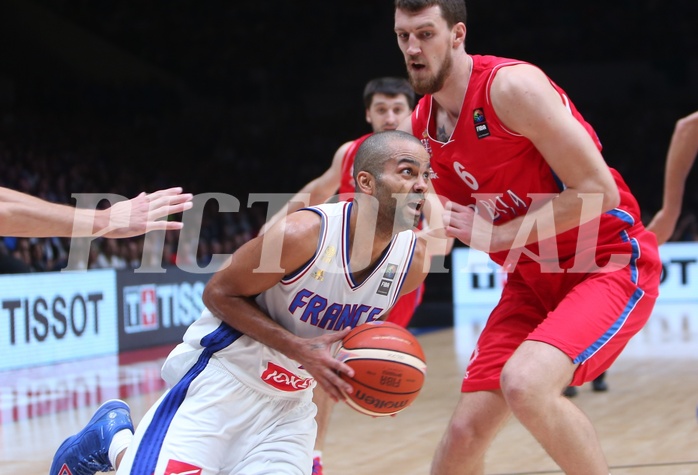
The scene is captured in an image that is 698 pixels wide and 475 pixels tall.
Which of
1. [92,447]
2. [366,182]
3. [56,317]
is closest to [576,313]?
[366,182]

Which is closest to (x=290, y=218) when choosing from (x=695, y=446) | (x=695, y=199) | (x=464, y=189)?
(x=464, y=189)

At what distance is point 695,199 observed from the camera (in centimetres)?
1906

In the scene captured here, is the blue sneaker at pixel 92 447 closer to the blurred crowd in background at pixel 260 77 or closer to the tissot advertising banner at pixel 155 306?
the tissot advertising banner at pixel 155 306

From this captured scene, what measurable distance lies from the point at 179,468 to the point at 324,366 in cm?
64

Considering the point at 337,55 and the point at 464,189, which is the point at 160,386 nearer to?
the point at 464,189

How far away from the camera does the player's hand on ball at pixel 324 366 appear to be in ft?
10.7

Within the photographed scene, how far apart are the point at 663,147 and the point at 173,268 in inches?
520

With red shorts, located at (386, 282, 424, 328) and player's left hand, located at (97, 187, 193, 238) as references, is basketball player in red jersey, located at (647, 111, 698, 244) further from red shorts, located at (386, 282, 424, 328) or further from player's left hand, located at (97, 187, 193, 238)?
player's left hand, located at (97, 187, 193, 238)

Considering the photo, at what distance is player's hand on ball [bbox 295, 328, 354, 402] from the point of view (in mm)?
3248

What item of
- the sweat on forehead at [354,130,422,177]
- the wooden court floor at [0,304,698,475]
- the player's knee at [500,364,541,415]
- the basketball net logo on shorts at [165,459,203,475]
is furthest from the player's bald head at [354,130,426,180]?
the wooden court floor at [0,304,698,475]

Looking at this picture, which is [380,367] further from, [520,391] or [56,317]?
[56,317]

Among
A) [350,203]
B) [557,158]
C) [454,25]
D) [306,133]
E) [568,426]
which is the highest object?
[454,25]

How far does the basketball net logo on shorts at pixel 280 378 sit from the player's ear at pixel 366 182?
0.74 m

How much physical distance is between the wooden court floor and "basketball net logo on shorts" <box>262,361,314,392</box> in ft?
5.40
